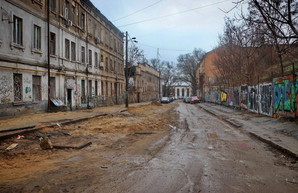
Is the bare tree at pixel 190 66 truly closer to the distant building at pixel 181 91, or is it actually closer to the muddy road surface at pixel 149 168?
the distant building at pixel 181 91

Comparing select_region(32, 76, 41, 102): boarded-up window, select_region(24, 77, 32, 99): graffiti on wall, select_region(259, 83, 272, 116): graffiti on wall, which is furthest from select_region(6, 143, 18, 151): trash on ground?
select_region(259, 83, 272, 116): graffiti on wall

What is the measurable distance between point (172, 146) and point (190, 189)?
3413 millimetres

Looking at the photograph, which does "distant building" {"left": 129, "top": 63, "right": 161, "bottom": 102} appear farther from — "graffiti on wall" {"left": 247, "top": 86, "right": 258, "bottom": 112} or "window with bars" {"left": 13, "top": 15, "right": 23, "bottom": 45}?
"window with bars" {"left": 13, "top": 15, "right": 23, "bottom": 45}

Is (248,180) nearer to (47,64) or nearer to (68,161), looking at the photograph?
(68,161)

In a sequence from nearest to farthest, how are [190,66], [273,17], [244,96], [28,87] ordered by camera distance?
[273,17], [28,87], [244,96], [190,66]

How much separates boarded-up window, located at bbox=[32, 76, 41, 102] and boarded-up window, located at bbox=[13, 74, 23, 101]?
1.37m

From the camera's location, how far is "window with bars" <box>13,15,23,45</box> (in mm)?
15055

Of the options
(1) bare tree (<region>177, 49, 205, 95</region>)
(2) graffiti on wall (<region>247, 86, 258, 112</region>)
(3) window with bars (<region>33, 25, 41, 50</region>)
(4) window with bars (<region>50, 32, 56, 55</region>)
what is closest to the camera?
(3) window with bars (<region>33, 25, 41, 50</region>)

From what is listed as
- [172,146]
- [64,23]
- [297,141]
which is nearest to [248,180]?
[172,146]

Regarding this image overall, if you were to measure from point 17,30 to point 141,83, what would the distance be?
43390 millimetres

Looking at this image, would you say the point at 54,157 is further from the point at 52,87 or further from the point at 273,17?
the point at 52,87

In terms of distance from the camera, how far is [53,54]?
19391mm

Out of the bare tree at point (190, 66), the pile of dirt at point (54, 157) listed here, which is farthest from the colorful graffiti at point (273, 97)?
the bare tree at point (190, 66)

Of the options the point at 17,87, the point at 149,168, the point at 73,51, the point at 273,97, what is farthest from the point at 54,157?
the point at 73,51
